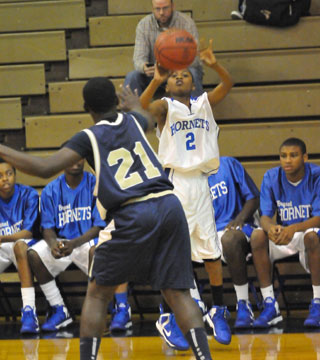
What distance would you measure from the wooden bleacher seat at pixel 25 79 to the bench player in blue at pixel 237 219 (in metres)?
2.56

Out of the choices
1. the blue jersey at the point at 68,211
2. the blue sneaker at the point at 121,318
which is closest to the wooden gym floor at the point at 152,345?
the blue sneaker at the point at 121,318

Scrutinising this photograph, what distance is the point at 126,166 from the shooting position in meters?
3.51

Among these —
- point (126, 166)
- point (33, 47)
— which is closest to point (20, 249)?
point (126, 166)

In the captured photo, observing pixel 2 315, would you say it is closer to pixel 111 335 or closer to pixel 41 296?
pixel 41 296

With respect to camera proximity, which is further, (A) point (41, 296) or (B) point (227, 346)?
(A) point (41, 296)

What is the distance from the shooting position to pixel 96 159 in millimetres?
3480

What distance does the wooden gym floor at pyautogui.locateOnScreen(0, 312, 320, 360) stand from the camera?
4.52 meters

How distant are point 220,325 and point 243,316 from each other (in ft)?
2.08

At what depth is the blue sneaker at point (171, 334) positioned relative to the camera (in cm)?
462

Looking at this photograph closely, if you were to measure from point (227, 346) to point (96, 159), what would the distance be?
6.19 feet

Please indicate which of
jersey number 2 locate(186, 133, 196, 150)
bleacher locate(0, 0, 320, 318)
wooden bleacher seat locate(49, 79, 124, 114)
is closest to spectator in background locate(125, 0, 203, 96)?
bleacher locate(0, 0, 320, 318)

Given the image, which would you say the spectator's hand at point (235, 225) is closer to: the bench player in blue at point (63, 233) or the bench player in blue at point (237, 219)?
the bench player in blue at point (237, 219)

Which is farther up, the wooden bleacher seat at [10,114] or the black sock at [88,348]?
the wooden bleacher seat at [10,114]

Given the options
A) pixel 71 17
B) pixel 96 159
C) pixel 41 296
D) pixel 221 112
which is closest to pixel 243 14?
pixel 221 112
